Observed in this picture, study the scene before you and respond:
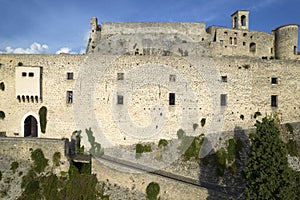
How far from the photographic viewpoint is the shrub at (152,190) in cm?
1959

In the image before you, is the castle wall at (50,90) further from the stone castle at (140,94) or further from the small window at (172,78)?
the small window at (172,78)

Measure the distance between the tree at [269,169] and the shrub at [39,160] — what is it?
1518cm

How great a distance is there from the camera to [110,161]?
23.0 metres

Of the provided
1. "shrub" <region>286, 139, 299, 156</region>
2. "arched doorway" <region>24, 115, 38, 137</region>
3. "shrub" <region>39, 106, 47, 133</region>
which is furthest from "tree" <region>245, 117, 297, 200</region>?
"arched doorway" <region>24, 115, 38, 137</region>

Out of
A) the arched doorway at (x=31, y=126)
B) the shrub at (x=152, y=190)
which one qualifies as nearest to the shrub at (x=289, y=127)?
the shrub at (x=152, y=190)

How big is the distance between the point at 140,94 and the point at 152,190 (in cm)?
957

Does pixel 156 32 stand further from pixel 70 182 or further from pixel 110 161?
pixel 70 182

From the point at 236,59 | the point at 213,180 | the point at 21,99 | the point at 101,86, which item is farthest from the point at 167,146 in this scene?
the point at 21,99

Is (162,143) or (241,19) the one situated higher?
(241,19)

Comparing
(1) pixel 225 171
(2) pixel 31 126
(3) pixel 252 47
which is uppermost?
(3) pixel 252 47

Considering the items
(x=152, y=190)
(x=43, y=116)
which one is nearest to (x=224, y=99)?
(x=152, y=190)

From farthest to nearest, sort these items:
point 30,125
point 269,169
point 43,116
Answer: point 30,125, point 43,116, point 269,169

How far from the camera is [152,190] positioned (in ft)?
64.6

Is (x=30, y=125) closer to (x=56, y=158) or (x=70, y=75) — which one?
(x=70, y=75)
